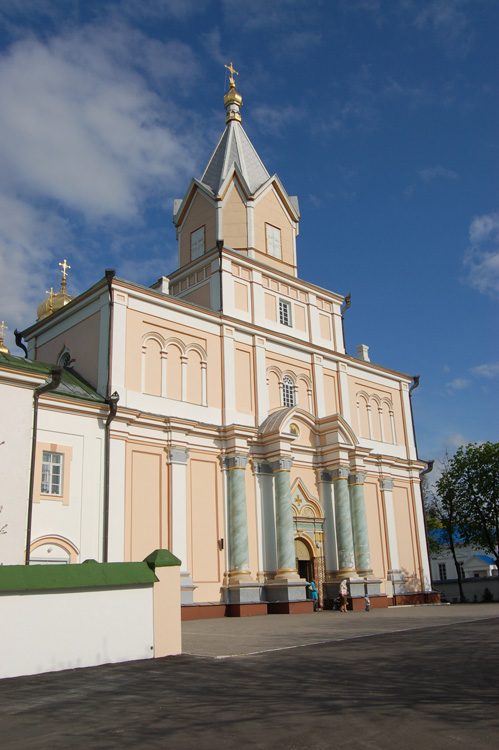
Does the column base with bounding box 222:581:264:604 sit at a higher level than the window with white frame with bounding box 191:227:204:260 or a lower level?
lower

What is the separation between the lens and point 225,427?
25.7 m

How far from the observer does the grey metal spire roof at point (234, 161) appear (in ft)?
105

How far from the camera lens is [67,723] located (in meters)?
7.07

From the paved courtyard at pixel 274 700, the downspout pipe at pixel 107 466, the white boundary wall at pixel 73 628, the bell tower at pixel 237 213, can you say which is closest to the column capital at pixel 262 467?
the downspout pipe at pixel 107 466

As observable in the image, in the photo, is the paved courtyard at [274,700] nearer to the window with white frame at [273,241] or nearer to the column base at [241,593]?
the column base at [241,593]

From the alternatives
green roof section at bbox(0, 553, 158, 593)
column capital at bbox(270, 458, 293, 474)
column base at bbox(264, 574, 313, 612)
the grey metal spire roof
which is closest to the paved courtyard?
green roof section at bbox(0, 553, 158, 593)

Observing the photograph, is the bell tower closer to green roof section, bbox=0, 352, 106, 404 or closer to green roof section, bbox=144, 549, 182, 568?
green roof section, bbox=0, 352, 106, 404

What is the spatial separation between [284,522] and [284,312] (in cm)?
973

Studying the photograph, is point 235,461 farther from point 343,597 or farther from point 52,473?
point 52,473

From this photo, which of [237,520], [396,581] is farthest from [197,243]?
[396,581]

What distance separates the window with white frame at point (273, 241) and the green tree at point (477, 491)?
18845 millimetres

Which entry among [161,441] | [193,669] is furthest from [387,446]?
[193,669]

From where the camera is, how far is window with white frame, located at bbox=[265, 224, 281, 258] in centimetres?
3166

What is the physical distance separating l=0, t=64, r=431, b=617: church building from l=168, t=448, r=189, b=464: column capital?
45 mm
